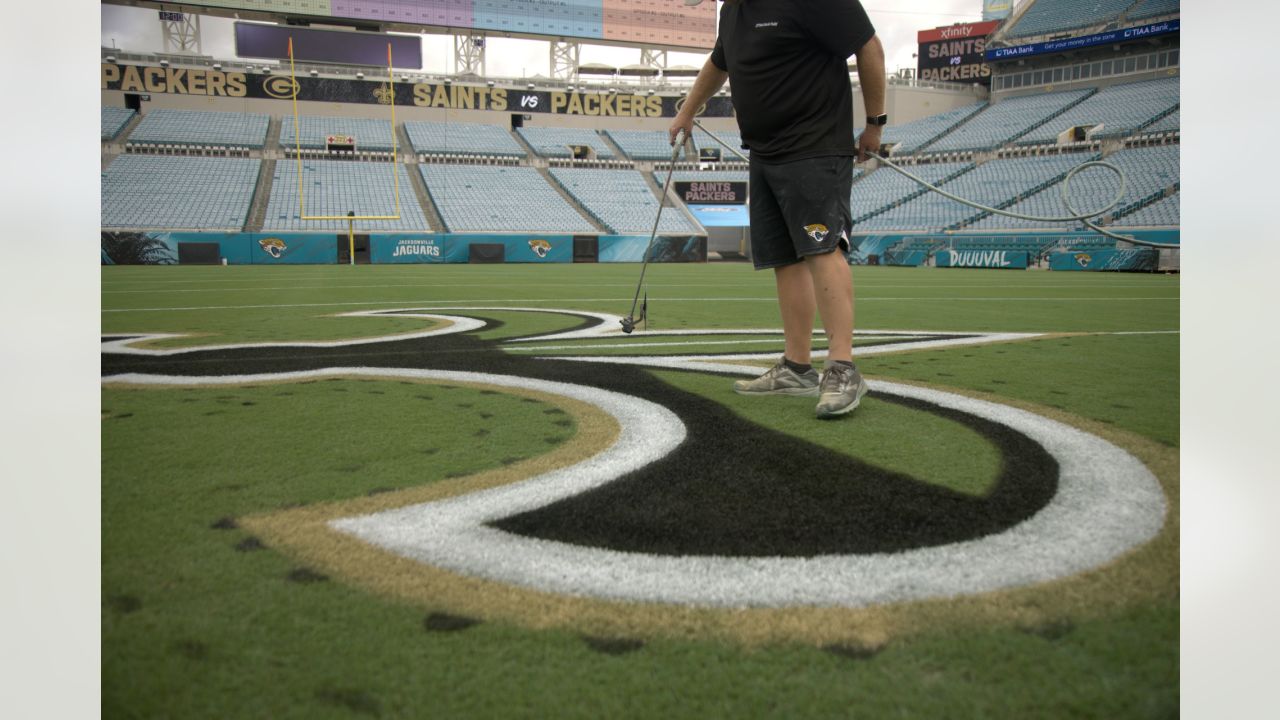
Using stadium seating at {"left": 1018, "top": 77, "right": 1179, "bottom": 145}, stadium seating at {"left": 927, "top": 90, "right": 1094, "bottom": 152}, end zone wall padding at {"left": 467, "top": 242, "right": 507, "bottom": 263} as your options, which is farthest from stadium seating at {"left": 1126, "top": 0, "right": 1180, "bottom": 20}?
end zone wall padding at {"left": 467, "top": 242, "right": 507, "bottom": 263}

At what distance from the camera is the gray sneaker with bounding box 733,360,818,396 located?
2.49m

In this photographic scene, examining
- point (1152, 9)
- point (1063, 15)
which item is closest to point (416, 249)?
point (1063, 15)

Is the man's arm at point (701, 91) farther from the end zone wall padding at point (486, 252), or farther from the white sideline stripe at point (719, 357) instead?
the end zone wall padding at point (486, 252)

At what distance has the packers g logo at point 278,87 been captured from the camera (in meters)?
29.6

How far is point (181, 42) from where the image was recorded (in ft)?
92.9

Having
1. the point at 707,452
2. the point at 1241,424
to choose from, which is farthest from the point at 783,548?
the point at 1241,424

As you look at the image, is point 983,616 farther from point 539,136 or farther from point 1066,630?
point 539,136

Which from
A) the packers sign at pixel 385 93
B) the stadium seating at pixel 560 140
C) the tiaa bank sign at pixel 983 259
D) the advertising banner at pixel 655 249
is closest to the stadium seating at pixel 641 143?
the stadium seating at pixel 560 140

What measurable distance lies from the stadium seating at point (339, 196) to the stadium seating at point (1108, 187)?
17.2 m

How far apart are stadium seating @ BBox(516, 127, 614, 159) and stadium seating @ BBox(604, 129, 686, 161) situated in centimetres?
70

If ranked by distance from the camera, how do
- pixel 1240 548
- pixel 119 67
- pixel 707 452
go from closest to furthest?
pixel 1240 548 → pixel 707 452 → pixel 119 67

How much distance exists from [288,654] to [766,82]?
2.10 m

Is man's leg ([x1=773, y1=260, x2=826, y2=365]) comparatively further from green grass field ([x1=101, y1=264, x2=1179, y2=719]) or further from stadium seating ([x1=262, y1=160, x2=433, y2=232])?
stadium seating ([x1=262, y1=160, x2=433, y2=232])

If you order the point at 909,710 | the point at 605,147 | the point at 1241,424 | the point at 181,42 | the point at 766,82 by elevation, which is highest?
the point at 181,42
